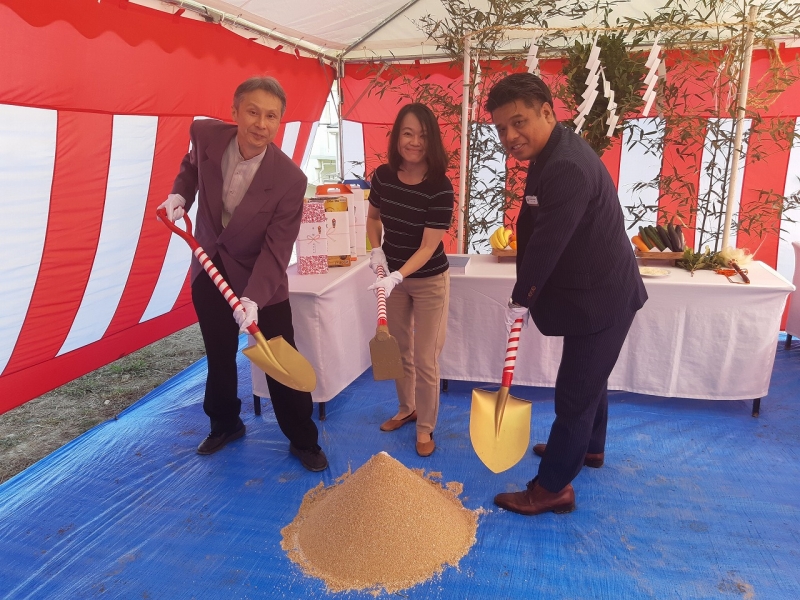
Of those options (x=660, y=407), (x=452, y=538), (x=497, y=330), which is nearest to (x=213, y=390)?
(x=452, y=538)

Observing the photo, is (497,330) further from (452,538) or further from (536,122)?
(536,122)

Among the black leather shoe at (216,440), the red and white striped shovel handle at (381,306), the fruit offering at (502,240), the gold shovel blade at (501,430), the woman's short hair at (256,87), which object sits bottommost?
the black leather shoe at (216,440)

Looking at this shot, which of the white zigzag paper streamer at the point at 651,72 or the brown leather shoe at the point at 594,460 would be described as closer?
the brown leather shoe at the point at 594,460

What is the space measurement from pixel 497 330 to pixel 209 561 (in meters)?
1.79

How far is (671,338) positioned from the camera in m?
2.87

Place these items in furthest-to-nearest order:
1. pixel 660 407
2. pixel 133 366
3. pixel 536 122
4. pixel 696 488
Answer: pixel 133 366
pixel 660 407
pixel 696 488
pixel 536 122

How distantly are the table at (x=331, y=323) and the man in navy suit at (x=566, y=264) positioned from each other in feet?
3.44

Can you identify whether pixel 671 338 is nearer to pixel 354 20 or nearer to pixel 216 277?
pixel 216 277

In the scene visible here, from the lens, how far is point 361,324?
312 centimetres

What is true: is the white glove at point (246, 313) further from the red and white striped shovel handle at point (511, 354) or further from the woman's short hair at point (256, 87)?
the red and white striped shovel handle at point (511, 354)

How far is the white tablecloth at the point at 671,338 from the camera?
9.09 ft

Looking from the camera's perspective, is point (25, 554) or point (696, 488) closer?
point (25, 554)

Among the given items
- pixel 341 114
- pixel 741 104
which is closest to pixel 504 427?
pixel 741 104

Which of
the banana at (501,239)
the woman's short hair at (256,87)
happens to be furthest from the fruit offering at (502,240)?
the woman's short hair at (256,87)
